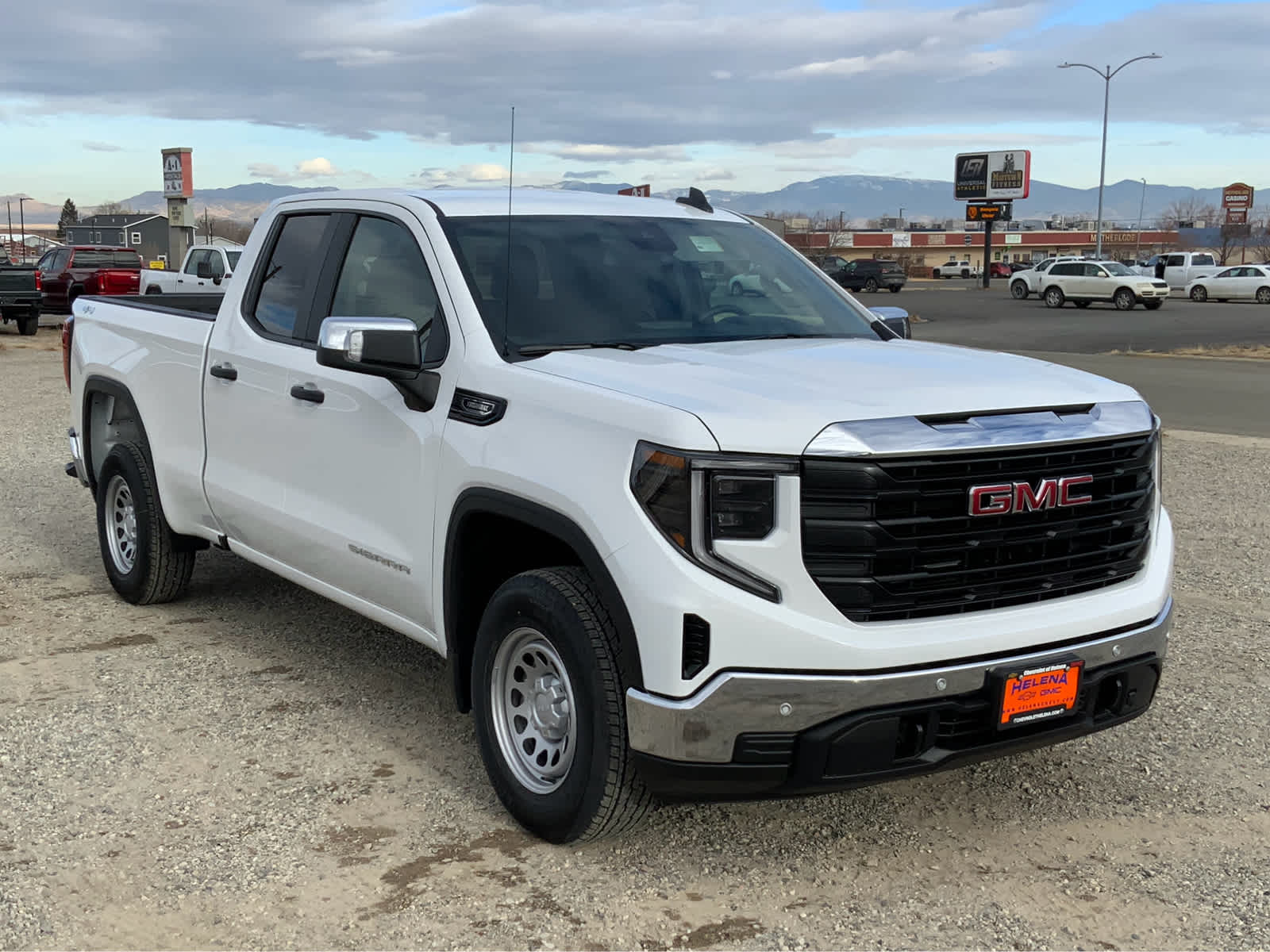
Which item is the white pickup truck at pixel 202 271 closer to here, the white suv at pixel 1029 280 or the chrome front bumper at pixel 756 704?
the chrome front bumper at pixel 756 704

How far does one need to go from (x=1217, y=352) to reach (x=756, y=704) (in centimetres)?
2451

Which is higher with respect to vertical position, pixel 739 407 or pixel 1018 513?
pixel 739 407

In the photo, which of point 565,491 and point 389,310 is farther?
point 389,310

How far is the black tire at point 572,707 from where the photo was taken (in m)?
3.63

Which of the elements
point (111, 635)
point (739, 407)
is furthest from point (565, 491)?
point (111, 635)

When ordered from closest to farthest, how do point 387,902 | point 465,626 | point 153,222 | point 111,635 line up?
point 387,902, point 465,626, point 111,635, point 153,222

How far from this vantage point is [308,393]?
492cm

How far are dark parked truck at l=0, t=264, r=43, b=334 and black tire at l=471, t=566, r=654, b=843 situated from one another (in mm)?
26111

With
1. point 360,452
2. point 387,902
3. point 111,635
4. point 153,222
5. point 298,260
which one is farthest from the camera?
point 153,222

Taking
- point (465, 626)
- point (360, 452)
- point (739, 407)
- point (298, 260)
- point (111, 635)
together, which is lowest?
point (111, 635)

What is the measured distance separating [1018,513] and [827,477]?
1.93 ft

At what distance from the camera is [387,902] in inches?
145

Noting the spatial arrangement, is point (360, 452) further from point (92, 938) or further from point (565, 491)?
point (92, 938)

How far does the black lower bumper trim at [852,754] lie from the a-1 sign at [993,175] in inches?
3174
